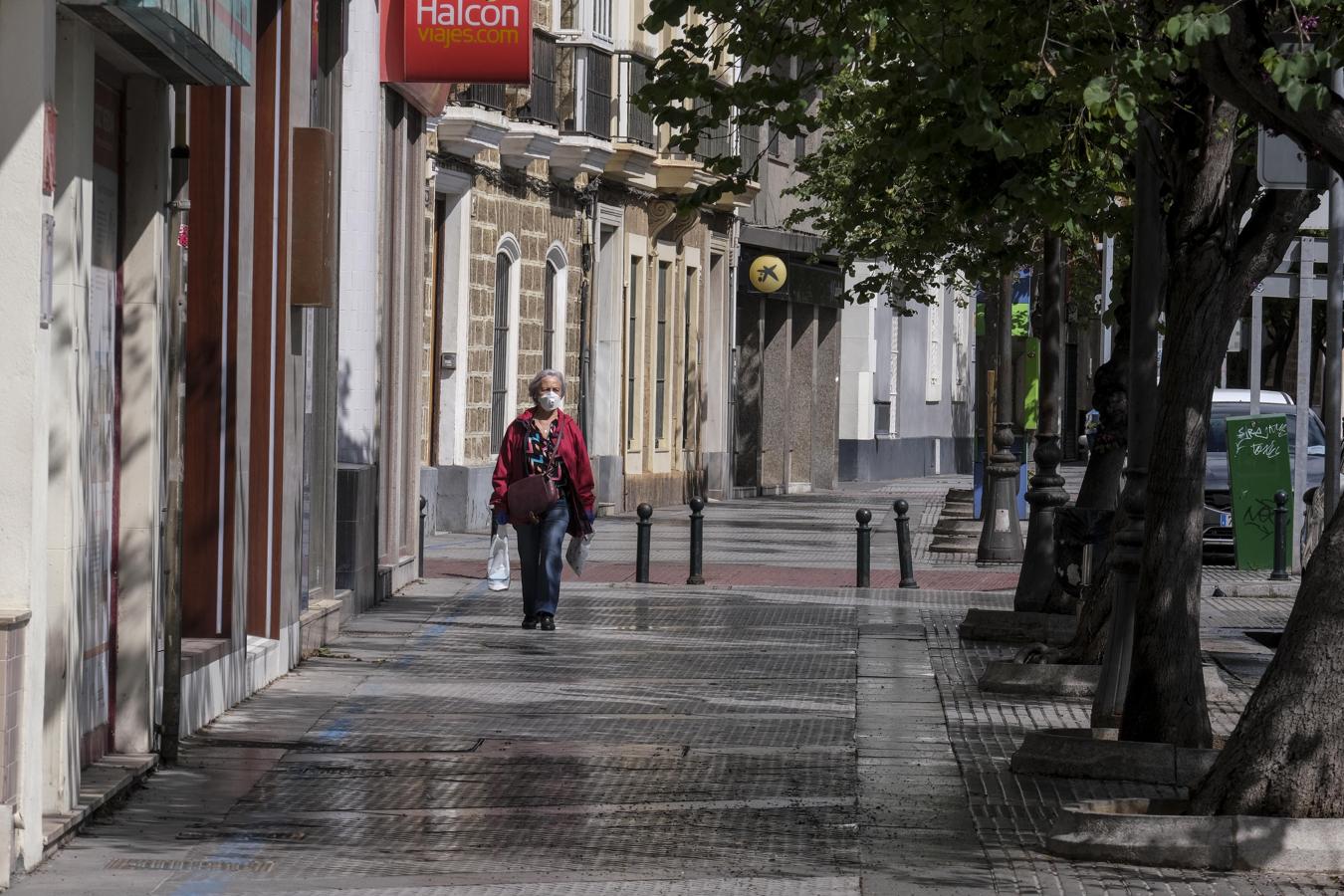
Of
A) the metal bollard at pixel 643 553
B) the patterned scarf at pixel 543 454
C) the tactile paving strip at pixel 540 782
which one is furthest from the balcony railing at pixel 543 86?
the tactile paving strip at pixel 540 782

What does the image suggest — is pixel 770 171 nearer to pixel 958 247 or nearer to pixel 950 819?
pixel 958 247

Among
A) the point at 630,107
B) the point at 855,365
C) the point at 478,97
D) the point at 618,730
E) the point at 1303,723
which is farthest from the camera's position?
the point at 855,365

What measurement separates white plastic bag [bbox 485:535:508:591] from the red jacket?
7.46 ft

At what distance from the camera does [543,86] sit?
2634 cm

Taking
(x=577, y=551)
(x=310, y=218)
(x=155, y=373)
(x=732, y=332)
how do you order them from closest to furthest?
(x=155, y=373), (x=310, y=218), (x=577, y=551), (x=732, y=332)

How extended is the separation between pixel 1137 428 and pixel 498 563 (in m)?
8.40

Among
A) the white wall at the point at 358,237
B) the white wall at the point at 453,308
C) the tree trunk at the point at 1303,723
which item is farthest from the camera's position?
the white wall at the point at 453,308

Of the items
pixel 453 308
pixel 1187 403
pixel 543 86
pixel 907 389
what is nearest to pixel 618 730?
pixel 1187 403

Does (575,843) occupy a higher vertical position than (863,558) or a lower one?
lower

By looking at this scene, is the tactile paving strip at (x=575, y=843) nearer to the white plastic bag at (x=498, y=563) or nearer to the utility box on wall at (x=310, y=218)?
the utility box on wall at (x=310, y=218)

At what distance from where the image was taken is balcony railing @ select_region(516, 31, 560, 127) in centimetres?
2592

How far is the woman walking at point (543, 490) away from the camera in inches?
592

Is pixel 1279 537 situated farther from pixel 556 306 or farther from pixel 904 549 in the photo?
pixel 556 306

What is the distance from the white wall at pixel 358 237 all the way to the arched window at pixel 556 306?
1146 cm
